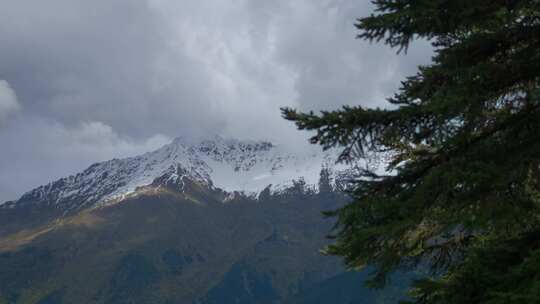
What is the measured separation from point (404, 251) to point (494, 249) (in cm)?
185

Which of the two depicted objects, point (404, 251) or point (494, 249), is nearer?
point (494, 249)

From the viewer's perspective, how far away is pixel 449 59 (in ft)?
35.8

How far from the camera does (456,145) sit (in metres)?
10.7

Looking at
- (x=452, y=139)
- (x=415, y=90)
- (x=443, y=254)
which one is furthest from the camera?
(x=443, y=254)

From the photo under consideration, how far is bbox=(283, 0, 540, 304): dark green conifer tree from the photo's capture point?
948cm

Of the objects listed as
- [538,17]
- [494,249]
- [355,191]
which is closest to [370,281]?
[355,191]

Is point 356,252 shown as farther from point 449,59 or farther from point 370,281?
point 449,59

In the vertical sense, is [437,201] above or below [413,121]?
below

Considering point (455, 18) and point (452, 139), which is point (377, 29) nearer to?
point (455, 18)

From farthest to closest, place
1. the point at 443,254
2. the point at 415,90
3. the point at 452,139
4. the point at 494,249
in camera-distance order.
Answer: the point at 443,254
the point at 415,90
the point at 452,139
the point at 494,249

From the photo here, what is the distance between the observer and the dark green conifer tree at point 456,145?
373 inches

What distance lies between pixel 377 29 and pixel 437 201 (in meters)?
3.43

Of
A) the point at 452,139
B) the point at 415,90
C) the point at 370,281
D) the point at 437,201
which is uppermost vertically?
the point at 415,90

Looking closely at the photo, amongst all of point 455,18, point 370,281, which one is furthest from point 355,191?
point 455,18
